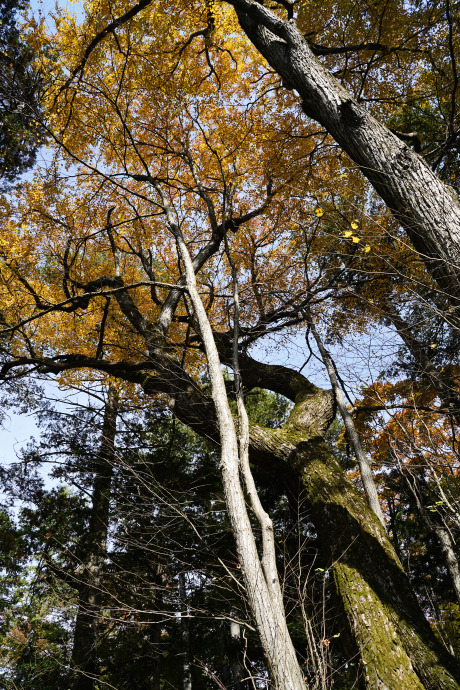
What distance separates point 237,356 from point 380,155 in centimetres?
258

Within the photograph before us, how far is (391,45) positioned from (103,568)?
9.85m

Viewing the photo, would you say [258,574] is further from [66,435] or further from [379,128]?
[66,435]

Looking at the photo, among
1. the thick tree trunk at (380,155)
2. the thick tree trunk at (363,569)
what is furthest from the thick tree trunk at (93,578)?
the thick tree trunk at (380,155)

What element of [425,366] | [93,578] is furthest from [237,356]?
[93,578]

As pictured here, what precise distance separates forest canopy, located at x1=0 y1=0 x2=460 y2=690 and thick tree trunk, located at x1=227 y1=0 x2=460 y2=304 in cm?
2

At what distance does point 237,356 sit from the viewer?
16.0 ft

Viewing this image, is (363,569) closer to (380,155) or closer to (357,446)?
(357,446)

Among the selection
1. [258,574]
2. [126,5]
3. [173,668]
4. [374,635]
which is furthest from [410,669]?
[126,5]

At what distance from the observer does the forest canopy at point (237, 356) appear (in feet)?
11.4

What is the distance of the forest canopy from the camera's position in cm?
346

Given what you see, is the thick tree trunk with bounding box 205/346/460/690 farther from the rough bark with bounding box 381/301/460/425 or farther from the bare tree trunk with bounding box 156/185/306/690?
the rough bark with bounding box 381/301/460/425

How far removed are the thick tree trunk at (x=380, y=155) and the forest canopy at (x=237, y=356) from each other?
0.02 meters

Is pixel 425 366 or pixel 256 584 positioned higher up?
pixel 425 366

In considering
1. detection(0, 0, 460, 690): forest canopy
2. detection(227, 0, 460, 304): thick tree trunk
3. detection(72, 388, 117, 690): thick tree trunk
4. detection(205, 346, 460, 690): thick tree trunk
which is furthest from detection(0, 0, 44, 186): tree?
detection(205, 346, 460, 690): thick tree trunk
